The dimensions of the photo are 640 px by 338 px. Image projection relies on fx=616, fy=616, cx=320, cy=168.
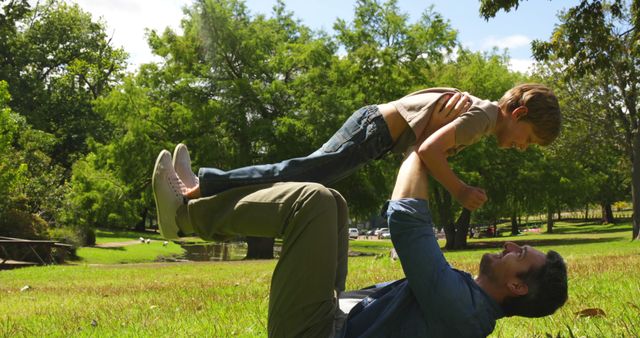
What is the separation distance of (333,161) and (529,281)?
1.42 meters

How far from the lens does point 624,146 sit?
3058 centimetres

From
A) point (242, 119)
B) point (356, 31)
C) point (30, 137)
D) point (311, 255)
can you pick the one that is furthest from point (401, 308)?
point (30, 137)

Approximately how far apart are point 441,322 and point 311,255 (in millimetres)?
608

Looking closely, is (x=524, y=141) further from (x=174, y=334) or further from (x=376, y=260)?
(x=376, y=260)

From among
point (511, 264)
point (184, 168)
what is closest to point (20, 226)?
point (184, 168)

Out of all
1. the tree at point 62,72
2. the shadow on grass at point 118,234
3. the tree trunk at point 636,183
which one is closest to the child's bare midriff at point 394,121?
the tree trunk at point 636,183

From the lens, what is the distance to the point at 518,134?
3814 mm

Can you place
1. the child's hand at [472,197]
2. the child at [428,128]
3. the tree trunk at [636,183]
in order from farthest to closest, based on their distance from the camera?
the tree trunk at [636,183] → the child at [428,128] → the child's hand at [472,197]

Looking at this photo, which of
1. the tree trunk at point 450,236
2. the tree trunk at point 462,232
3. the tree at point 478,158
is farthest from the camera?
the tree trunk at point 450,236

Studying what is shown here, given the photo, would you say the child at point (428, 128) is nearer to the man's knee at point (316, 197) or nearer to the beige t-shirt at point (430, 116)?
the beige t-shirt at point (430, 116)

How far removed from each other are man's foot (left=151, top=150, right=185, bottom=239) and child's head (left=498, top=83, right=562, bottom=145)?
2.07 meters

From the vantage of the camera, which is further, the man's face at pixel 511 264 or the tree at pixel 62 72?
the tree at pixel 62 72

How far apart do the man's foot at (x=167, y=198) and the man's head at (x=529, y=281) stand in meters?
1.58

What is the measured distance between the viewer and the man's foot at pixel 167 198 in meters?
3.15
